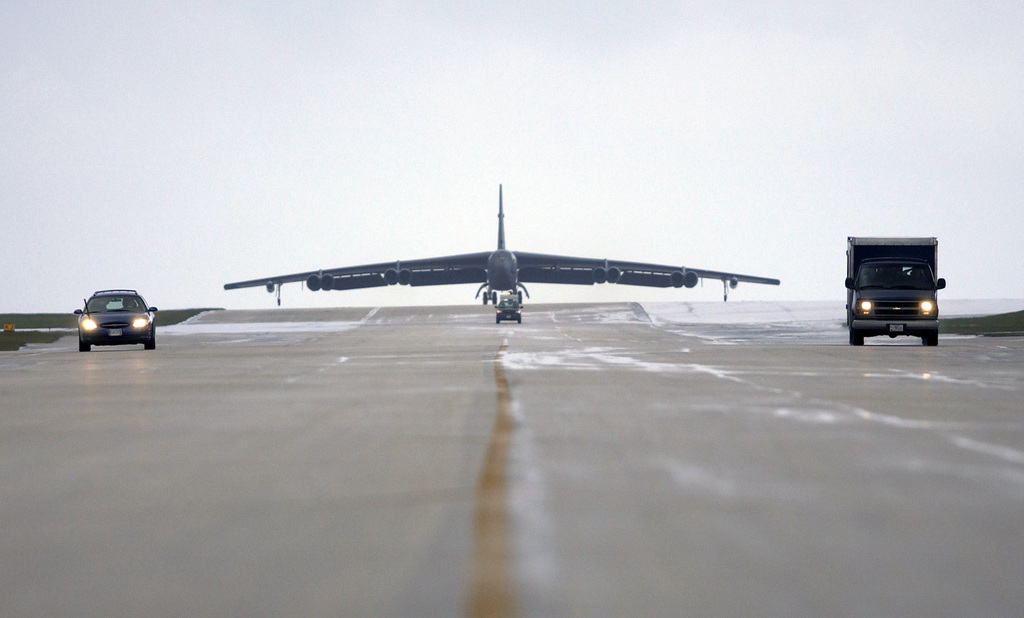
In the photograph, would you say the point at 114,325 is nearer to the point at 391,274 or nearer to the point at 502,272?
the point at 502,272

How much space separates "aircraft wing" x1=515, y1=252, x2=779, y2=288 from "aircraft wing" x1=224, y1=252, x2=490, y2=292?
128 inches

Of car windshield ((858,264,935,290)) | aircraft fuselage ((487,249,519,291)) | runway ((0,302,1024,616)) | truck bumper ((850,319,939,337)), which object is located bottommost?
runway ((0,302,1024,616))

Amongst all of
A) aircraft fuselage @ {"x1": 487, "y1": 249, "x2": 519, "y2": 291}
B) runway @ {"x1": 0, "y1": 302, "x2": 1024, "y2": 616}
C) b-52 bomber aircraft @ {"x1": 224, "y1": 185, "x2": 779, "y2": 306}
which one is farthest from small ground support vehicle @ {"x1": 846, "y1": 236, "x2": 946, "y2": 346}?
b-52 bomber aircraft @ {"x1": 224, "y1": 185, "x2": 779, "y2": 306}

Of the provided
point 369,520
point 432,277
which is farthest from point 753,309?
point 369,520

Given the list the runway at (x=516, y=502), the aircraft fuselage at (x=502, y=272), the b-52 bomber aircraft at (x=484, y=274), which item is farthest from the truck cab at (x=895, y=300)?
the b-52 bomber aircraft at (x=484, y=274)

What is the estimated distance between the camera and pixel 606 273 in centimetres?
7394

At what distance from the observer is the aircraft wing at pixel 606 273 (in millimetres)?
74250

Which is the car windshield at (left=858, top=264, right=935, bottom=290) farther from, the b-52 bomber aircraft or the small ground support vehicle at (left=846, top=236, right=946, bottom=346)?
the b-52 bomber aircraft

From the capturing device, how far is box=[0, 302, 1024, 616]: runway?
4008 mm

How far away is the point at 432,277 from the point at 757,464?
229ft

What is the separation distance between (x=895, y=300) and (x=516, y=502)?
23.8m

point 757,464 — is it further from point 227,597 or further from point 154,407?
point 154,407

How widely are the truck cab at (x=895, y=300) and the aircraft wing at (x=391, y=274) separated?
46.6m

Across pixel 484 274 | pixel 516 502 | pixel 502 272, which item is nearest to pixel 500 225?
pixel 484 274
